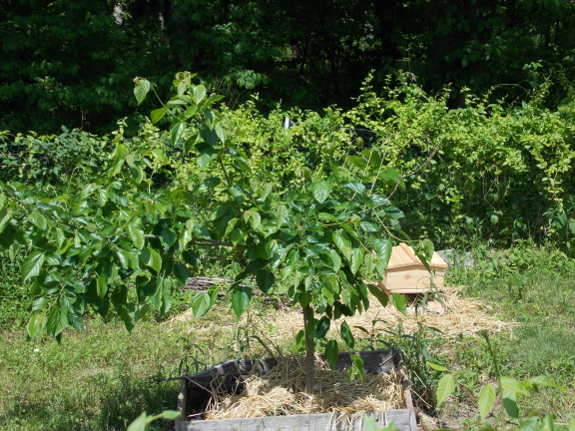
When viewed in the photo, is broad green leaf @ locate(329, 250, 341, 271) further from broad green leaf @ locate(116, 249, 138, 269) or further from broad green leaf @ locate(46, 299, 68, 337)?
broad green leaf @ locate(46, 299, 68, 337)

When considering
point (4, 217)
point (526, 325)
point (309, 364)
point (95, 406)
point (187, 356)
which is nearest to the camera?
point (4, 217)

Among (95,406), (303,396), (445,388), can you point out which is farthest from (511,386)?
(95,406)

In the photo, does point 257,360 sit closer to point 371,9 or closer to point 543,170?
point 543,170

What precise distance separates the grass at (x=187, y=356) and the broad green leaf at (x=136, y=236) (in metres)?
1.32

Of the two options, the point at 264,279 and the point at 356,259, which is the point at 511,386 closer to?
the point at 356,259

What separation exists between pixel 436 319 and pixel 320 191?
2.88 metres

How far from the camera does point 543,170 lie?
6.81 meters

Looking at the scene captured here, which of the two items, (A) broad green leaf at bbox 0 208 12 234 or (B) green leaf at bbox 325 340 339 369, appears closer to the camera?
(A) broad green leaf at bbox 0 208 12 234

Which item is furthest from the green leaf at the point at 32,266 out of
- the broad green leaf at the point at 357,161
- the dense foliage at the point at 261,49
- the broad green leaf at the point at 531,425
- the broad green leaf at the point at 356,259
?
the dense foliage at the point at 261,49

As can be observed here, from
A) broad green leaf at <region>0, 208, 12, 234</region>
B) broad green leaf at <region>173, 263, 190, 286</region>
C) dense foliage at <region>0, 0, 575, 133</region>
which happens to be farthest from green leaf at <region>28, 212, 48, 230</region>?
dense foliage at <region>0, 0, 575, 133</region>

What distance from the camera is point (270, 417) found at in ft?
10.2

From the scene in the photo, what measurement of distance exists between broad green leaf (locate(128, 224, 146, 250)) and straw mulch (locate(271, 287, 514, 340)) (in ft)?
8.67

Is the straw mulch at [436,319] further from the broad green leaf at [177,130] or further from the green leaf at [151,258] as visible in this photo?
the broad green leaf at [177,130]

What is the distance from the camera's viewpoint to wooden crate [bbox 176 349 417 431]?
3.08m
